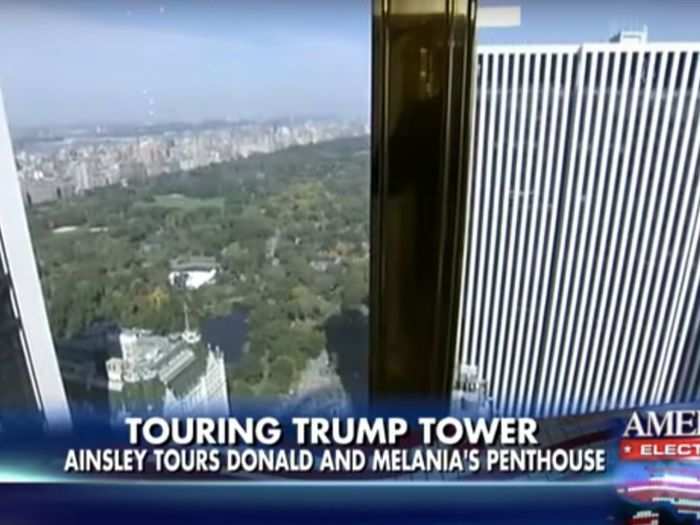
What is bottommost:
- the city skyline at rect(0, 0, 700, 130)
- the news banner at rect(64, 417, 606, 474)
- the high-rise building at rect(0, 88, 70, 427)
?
the news banner at rect(64, 417, 606, 474)

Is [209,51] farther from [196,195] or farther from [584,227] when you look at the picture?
[584,227]

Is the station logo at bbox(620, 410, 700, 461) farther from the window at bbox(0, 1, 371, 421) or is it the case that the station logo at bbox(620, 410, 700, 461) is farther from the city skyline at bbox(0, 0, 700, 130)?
the city skyline at bbox(0, 0, 700, 130)

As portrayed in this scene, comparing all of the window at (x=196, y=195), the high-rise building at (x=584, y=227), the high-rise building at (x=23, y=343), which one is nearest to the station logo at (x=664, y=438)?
the high-rise building at (x=584, y=227)

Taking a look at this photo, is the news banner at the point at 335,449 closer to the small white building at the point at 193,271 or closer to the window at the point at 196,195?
the window at the point at 196,195

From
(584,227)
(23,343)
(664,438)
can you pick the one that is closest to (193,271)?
(23,343)

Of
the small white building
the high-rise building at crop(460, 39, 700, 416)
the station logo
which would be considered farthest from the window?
the station logo

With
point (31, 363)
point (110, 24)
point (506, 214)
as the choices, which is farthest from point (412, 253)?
point (31, 363)

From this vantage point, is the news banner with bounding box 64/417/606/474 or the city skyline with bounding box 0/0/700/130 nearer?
the city skyline with bounding box 0/0/700/130
